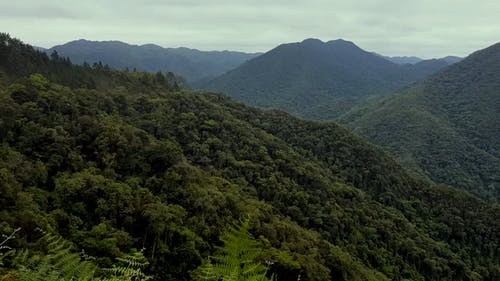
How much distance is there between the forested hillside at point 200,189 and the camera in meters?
27.5

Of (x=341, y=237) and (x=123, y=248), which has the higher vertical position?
(x=123, y=248)

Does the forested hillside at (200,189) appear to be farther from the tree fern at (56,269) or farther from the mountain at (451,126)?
the mountain at (451,126)

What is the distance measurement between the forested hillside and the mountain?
44.0m

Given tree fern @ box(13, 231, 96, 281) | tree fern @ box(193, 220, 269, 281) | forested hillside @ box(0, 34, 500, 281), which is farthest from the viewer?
forested hillside @ box(0, 34, 500, 281)

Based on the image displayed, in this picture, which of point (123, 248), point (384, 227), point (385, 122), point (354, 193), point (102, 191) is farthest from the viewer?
point (385, 122)

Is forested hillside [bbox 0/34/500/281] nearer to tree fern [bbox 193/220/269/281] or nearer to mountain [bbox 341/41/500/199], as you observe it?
tree fern [bbox 193/220/269/281]

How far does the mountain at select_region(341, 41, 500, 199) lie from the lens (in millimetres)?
109000

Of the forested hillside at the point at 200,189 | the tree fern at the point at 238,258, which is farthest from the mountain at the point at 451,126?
the tree fern at the point at 238,258

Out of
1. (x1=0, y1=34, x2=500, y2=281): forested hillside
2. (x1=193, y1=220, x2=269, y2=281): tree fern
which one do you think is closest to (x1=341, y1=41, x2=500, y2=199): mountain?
(x1=0, y1=34, x2=500, y2=281): forested hillside

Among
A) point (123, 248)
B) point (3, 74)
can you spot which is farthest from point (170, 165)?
point (3, 74)

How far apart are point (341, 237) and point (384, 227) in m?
6.75

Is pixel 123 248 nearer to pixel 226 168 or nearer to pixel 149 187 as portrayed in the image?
pixel 149 187

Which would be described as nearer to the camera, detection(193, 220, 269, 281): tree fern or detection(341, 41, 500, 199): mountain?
detection(193, 220, 269, 281): tree fern

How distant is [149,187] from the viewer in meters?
34.2
